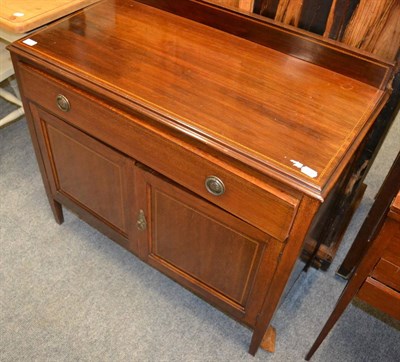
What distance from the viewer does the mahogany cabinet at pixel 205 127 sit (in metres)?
0.88

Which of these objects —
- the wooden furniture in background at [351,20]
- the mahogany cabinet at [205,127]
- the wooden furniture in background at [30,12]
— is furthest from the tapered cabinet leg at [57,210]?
the wooden furniture in background at [351,20]

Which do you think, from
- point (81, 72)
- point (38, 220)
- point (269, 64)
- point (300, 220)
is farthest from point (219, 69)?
point (38, 220)

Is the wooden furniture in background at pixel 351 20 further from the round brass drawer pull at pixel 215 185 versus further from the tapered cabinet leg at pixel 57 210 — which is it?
the tapered cabinet leg at pixel 57 210

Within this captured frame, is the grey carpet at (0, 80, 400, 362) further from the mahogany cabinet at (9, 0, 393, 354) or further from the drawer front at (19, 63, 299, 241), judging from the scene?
the drawer front at (19, 63, 299, 241)

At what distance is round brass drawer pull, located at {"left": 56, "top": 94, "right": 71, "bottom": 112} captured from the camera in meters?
1.09

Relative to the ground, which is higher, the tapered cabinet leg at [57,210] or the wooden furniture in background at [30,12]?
the wooden furniture in background at [30,12]

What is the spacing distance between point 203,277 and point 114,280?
43 centimetres

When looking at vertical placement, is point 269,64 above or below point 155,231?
above

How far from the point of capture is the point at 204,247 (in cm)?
113

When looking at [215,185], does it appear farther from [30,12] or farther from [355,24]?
[30,12]

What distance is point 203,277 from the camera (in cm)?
123

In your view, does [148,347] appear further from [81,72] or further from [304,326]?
[81,72]

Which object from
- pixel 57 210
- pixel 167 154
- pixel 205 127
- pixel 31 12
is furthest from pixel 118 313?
pixel 31 12

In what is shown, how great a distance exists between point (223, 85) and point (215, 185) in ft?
0.84
